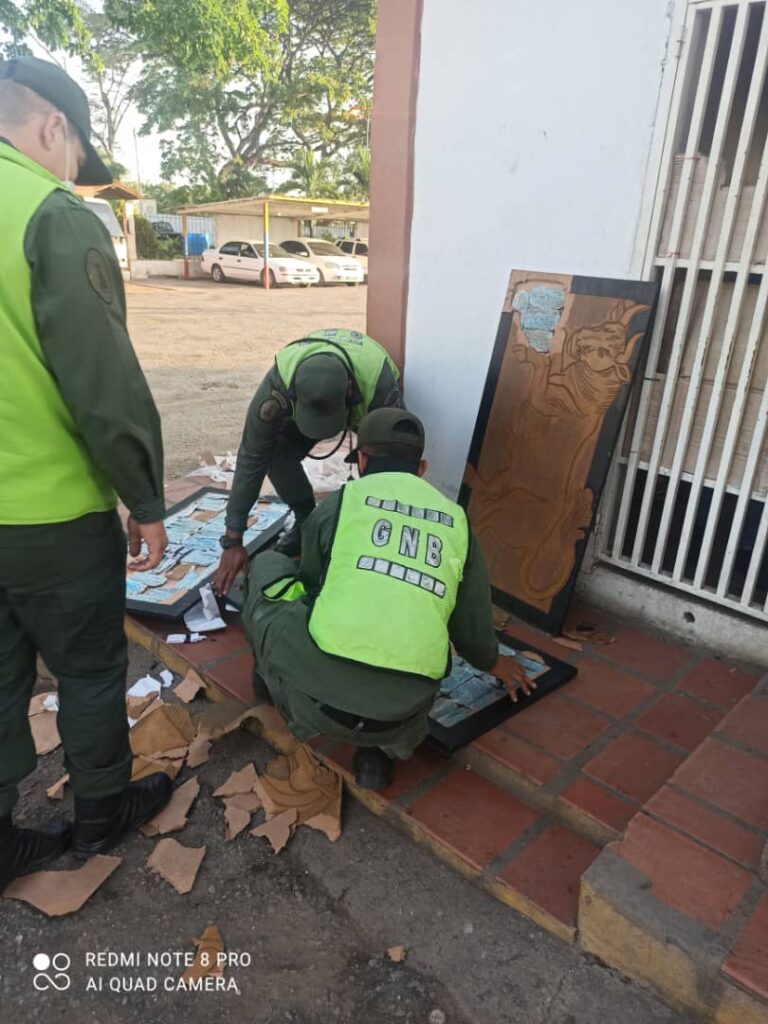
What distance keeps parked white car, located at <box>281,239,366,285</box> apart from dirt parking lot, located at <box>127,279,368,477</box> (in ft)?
5.36

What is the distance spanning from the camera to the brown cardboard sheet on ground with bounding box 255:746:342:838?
2287 mm

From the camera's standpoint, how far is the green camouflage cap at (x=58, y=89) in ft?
5.72

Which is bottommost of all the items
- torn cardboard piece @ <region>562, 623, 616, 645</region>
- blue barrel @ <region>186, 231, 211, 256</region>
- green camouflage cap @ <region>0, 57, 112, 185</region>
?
torn cardboard piece @ <region>562, 623, 616, 645</region>

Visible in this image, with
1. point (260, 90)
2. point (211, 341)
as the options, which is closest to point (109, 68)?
point (260, 90)

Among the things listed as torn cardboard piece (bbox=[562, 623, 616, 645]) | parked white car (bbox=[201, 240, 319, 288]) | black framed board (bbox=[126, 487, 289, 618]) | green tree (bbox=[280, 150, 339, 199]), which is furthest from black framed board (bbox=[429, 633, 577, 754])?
green tree (bbox=[280, 150, 339, 199])

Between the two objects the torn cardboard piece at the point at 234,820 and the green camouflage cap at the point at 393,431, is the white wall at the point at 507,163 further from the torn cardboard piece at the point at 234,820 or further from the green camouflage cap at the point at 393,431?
the torn cardboard piece at the point at 234,820

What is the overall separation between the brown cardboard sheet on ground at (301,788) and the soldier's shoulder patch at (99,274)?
5.10 feet

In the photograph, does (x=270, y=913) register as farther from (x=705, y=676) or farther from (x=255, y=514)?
(x=255, y=514)

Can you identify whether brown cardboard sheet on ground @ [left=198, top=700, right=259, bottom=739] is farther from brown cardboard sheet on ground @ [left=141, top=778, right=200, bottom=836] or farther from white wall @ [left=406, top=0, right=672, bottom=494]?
white wall @ [left=406, top=0, right=672, bottom=494]

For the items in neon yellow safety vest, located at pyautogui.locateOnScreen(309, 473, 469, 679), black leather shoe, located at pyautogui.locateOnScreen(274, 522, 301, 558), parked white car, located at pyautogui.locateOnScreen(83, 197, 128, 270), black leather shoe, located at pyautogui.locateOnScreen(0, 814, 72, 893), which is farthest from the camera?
parked white car, located at pyautogui.locateOnScreen(83, 197, 128, 270)

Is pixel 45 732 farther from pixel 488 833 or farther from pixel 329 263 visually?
pixel 329 263

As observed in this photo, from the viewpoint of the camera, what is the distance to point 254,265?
22.9 meters

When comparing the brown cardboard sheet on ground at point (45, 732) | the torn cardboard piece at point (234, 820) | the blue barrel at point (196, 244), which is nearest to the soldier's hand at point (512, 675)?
the torn cardboard piece at point (234, 820)

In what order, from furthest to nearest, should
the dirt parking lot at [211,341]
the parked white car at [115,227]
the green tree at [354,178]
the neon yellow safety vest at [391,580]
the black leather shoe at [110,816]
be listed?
the green tree at [354,178]
the parked white car at [115,227]
the dirt parking lot at [211,341]
the black leather shoe at [110,816]
the neon yellow safety vest at [391,580]
